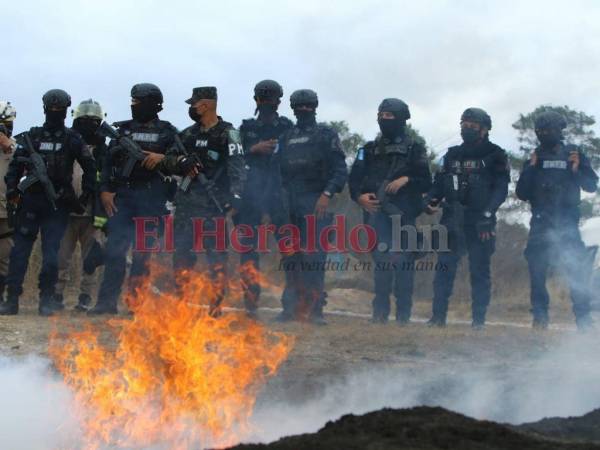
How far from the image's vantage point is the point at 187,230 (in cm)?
896

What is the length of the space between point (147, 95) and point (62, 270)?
8.34 feet

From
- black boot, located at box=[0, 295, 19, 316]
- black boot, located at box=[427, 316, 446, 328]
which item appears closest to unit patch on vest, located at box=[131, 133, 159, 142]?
black boot, located at box=[0, 295, 19, 316]

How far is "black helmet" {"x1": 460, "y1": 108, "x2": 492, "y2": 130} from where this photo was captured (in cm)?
963

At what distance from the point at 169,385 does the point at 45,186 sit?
4502 mm

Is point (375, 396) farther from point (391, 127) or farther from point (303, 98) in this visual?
point (303, 98)

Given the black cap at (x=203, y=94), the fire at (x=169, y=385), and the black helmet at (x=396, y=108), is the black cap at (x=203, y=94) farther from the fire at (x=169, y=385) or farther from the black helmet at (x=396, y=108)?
the fire at (x=169, y=385)

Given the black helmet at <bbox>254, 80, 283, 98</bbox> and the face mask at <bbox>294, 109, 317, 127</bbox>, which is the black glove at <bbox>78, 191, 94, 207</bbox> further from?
the face mask at <bbox>294, 109, 317, 127</bbox>

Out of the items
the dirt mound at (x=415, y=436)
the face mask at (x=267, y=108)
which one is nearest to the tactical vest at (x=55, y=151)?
the face mask at (x=267, y=108)

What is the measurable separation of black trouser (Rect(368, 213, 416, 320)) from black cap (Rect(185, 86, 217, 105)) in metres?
2.31

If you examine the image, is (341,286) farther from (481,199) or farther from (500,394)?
(500,394)

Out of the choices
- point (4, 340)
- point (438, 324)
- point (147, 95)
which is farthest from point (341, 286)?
point (4, 340)

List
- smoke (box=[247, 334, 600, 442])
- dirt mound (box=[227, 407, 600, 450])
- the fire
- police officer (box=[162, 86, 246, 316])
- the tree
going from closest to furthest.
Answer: dirt mound (box=[227, 407, 600, 450]) < the fire < smoke (box=[247, 334, 600, 442]) < police officer (box=[162, 86, 246, 316]) < the tree

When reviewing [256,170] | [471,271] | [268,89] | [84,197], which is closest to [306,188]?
[256,170]

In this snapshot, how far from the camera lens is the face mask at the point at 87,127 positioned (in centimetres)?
994
